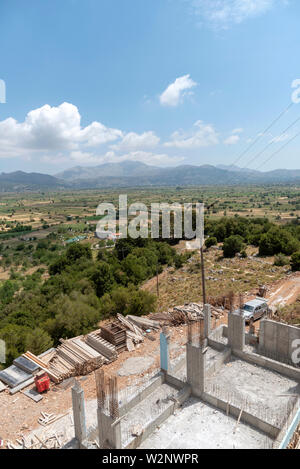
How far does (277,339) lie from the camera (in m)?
11.1

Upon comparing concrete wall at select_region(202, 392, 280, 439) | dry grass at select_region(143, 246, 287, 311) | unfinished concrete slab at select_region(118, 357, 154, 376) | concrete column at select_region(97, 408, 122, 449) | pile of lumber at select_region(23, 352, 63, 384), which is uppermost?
concrete column at select_region(97, 408, 122, 449)

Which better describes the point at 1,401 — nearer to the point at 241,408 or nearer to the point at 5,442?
the point at 5,442

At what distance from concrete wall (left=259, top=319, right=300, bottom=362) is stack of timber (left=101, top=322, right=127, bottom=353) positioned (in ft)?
18.9

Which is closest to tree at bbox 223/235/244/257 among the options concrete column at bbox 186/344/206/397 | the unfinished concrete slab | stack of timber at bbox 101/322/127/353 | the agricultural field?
the agricultural field

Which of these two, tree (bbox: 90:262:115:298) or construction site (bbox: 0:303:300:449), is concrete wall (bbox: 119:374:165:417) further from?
tree (bbox: 90:262:115:298)

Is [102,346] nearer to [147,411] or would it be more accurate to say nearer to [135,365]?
[135,365]

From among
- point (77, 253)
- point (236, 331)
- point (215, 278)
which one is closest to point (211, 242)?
point (215, 278)

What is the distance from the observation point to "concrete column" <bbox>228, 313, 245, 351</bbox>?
423 inches

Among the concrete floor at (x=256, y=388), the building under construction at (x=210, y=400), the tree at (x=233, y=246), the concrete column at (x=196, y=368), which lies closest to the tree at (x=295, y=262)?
the tree at (x=233, y=246)

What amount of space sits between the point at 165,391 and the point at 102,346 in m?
3.73

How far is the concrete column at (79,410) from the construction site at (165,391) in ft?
0.08

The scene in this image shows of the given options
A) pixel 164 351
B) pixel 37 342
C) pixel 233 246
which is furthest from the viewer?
pixel 233 246

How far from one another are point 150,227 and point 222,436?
4271cm

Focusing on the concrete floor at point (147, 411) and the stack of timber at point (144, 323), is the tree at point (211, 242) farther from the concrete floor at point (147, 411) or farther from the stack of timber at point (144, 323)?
the concrete floor at point (147, 411)
